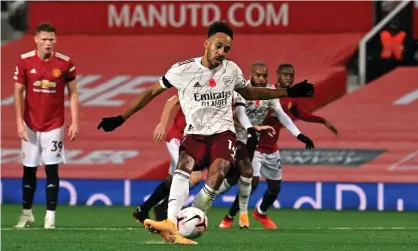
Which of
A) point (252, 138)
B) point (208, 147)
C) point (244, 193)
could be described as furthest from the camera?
point (244, 193)

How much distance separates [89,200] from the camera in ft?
55.4

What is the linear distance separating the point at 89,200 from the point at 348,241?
7214mm

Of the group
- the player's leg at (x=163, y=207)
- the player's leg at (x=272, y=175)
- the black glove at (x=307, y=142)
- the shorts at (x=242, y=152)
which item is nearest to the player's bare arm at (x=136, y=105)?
the shorts at (x=242, y=152)

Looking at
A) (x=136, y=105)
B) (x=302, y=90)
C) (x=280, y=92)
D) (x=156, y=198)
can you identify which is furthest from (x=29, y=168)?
(x=302, y=90)

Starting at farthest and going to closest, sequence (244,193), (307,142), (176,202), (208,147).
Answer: (307,142), (244,193), (208,147), (176,202)

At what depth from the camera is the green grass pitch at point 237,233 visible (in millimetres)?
9523

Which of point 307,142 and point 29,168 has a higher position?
point 307,142

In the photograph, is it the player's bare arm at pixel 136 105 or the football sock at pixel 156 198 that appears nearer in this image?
the player's bare arm at pixel 136 105

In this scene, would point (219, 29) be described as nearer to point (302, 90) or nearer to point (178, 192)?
point (302, 90)

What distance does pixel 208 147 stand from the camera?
1003 centimetres

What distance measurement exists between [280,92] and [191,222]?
4.23 feet

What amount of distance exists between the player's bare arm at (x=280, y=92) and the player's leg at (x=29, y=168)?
9.03ft

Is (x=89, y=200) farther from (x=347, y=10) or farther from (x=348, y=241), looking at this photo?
(x=348, y=241)

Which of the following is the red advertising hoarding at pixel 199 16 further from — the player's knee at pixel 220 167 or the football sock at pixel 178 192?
the football sock at pixel 178 192
